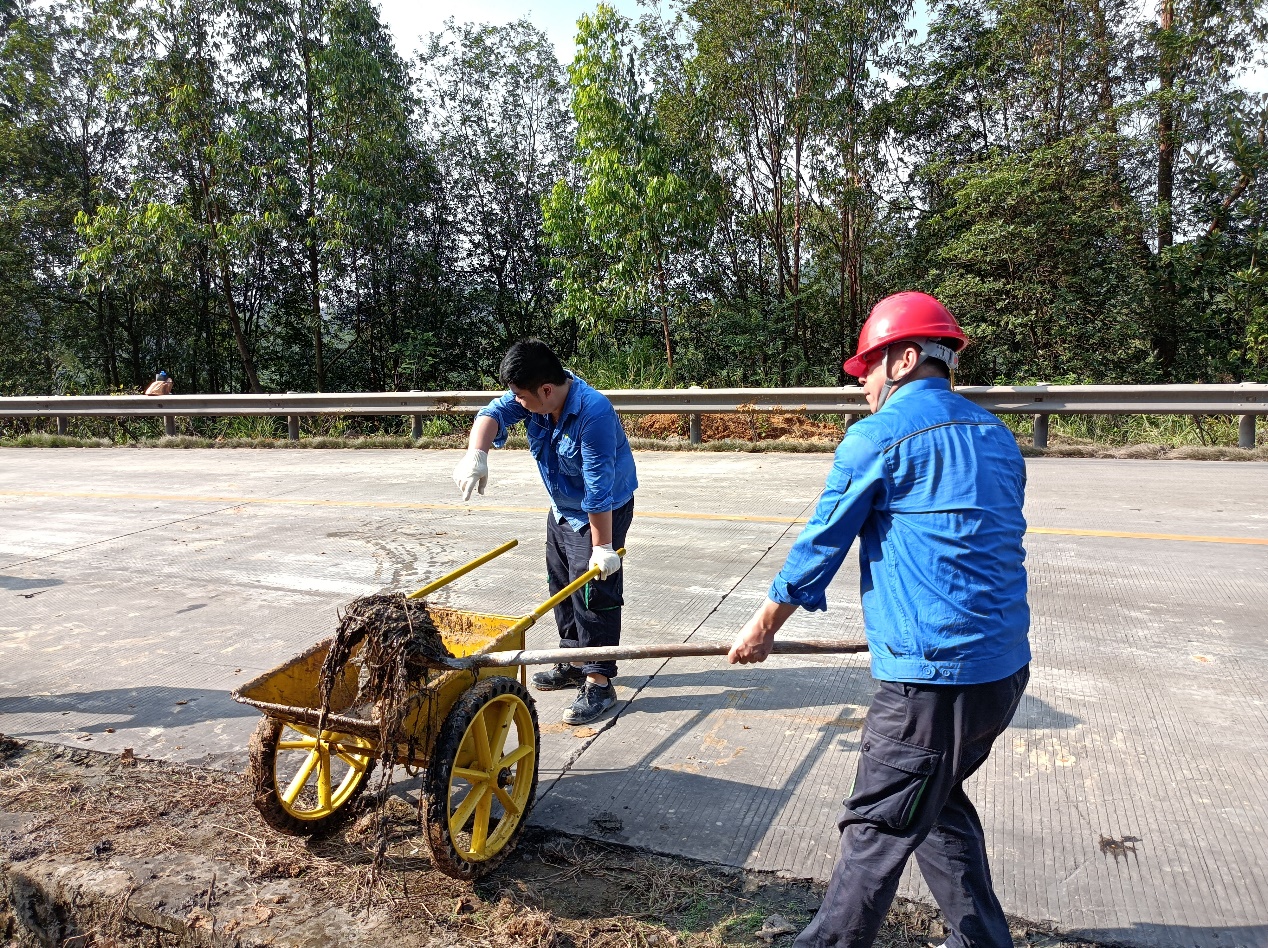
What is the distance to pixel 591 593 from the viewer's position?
4.46 m

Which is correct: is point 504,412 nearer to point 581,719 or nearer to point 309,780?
point 581,719

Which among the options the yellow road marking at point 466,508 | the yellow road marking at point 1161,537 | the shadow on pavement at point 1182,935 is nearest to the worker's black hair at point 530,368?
the shadow on pavement at point 1182,935

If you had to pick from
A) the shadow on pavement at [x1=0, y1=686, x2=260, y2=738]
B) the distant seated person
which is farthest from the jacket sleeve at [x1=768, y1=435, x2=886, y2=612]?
the distant seated person

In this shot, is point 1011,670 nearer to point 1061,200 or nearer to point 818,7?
point 1061,200

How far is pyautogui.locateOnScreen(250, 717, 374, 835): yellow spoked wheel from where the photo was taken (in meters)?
3.24

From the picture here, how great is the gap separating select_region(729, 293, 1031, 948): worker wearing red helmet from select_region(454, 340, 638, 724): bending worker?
5.94 ft

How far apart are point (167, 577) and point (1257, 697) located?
22.6 feet

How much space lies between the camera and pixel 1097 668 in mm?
4770

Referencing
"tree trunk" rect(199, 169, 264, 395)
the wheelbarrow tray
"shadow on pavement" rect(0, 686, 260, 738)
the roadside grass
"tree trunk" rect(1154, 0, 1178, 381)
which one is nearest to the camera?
the roadside grass

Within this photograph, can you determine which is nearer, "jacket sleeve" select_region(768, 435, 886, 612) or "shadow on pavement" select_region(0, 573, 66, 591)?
"jacket sleeve" select_region(768, 435, 886, 612)

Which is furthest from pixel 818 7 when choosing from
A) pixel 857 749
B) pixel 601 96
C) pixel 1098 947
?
pixel 1098 947

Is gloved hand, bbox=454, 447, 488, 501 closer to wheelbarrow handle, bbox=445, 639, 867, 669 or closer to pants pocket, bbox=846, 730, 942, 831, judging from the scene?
wheelbarrow handle, bbox=445, 639, 867, 669

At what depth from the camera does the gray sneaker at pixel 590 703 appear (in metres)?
4.43

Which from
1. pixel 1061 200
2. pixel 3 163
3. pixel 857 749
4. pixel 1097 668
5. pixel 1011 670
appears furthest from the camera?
pixel 3 163
